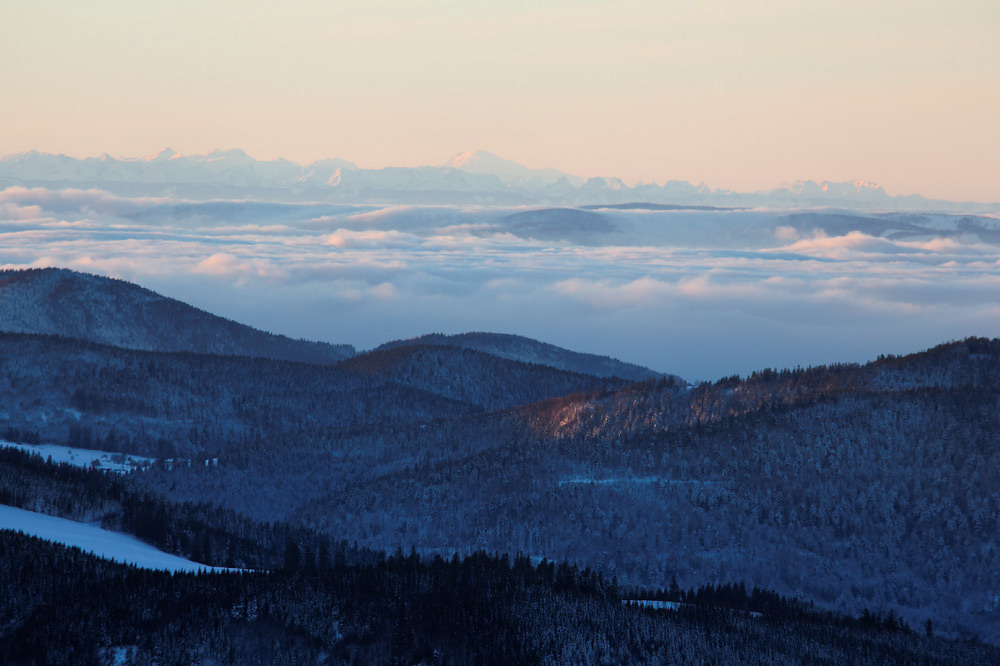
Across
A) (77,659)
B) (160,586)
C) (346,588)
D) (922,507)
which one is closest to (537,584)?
(346,588)

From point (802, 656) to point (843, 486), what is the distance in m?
76.5

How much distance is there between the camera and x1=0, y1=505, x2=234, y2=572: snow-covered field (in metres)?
120

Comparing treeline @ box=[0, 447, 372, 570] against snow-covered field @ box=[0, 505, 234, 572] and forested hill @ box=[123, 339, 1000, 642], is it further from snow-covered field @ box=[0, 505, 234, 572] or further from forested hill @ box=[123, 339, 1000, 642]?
forested hill @ box=[123, 339, 1000, 642]

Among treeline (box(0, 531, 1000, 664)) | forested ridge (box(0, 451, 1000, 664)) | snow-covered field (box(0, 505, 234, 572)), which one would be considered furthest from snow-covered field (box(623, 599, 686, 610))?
snow-covered field (box(0, 505, 234, 572))

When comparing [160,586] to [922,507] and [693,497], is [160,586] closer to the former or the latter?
[693,497]

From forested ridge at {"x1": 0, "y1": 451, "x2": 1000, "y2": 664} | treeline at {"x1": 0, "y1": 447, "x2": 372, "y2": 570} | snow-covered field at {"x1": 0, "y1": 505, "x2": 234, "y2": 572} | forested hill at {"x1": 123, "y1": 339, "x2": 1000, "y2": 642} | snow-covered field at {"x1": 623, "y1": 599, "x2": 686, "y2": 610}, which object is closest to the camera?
forested ridge at {"x1": 0, "y1": 451, "x2": 1000, "y2": 664}

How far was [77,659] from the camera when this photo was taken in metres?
94.9

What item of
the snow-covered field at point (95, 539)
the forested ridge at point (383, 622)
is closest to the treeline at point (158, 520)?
the snow-covered field at point (95, 539)

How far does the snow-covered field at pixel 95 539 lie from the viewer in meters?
120

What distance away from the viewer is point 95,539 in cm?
13075

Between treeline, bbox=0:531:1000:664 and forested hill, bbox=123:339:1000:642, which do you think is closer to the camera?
treeline, bbox=0:531:1000:664

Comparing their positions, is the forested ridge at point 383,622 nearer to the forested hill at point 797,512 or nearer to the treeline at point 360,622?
the treeline at point 360,622

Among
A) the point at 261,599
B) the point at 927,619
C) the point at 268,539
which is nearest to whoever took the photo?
the point at 261,599

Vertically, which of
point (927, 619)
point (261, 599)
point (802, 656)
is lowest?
point (927, 619)
